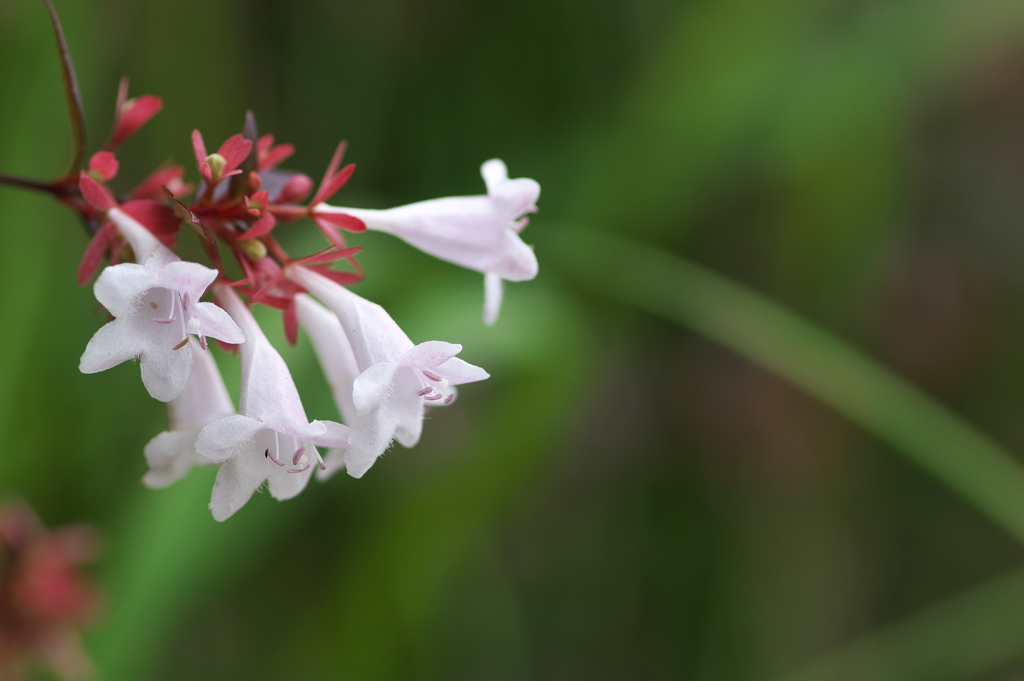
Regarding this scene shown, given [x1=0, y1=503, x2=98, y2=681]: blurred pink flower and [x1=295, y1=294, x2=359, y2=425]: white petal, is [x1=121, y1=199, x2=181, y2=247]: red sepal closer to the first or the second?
[x1=295, y1=294, x2=359, y2=425]: white petal

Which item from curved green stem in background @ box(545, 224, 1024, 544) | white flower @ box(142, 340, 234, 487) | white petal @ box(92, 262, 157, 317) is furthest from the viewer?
curved green stem in background @ box(545, 224, 1024, 544)

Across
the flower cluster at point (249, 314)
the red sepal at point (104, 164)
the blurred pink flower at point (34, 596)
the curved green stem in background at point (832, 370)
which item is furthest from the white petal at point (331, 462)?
the curved green stem in background at point (832, 370)

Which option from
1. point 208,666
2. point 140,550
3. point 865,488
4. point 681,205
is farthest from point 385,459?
point 865,488

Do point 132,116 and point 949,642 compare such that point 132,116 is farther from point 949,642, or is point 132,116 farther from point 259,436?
point 949,642

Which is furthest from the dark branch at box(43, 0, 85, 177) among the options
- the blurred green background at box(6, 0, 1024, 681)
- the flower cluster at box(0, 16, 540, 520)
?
the blurred green background at box(6, 0, 1024, 681)

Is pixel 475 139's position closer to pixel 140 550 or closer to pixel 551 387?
pixel 551 387

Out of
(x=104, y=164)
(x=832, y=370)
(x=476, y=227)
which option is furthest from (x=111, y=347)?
(x=832, y=370)

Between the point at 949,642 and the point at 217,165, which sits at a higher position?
the point at 949,642

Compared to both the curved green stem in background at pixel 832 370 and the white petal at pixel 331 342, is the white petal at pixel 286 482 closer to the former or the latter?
the white petal at pixel 331 342
